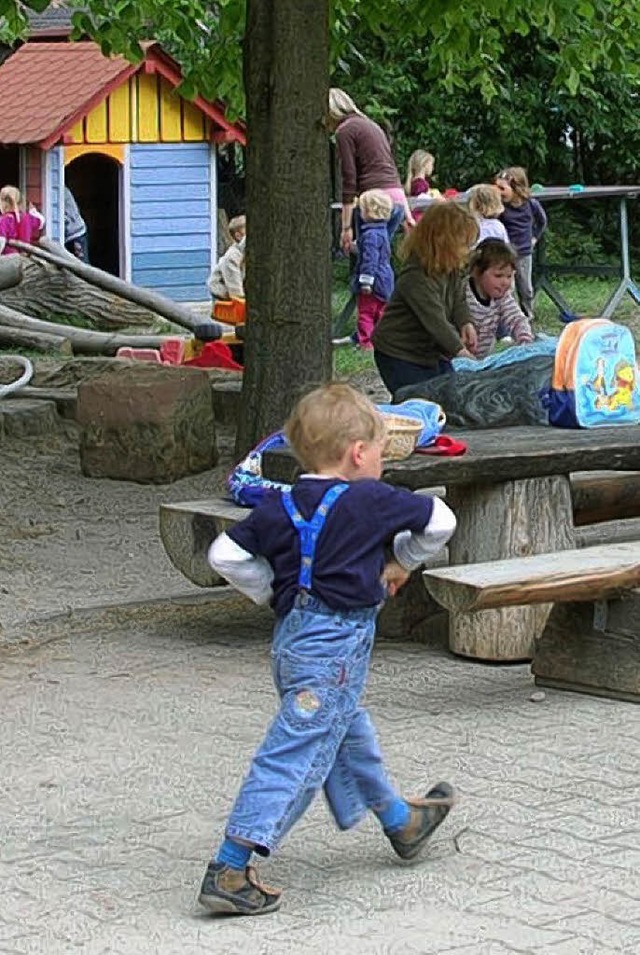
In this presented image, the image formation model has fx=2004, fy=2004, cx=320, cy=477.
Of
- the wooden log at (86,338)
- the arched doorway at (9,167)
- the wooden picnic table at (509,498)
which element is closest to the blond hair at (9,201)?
the arched doorway at (9,167)

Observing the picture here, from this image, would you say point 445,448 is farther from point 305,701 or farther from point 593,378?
point 305,701

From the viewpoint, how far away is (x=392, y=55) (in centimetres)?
2489

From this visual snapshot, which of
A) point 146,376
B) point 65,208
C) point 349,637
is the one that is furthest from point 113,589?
point 65,208

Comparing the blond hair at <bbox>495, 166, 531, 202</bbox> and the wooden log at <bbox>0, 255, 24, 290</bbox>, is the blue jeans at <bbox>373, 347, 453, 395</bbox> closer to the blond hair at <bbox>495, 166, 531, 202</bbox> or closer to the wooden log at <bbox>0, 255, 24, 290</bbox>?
the wooden log at <bbox>0, 255, 24, 290</bbox>

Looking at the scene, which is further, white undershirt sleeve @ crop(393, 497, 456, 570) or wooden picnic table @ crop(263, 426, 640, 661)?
wooden picnic table @ crop(263, 426, 640, 661)

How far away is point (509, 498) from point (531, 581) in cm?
98

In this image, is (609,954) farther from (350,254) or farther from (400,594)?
(350,254)

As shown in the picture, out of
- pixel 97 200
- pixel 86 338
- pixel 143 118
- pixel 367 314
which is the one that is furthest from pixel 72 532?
pixel 97 200

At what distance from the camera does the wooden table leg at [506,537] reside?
6.91m

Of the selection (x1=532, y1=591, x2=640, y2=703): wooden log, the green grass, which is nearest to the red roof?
the green grass

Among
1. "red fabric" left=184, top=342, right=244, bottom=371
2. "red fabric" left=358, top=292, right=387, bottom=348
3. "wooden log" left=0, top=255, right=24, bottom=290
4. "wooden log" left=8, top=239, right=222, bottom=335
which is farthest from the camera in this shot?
"wooden log" left=8, top=239, right=222, bottom=335

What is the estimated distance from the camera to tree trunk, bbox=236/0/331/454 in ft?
29.2

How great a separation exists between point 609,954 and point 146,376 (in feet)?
23.0

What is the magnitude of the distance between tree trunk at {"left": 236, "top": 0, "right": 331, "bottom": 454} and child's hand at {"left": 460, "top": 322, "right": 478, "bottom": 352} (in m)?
0.62
